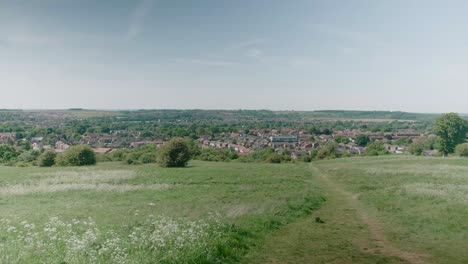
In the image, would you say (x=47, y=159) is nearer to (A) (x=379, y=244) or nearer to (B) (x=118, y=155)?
(B) (x=118, y=155)

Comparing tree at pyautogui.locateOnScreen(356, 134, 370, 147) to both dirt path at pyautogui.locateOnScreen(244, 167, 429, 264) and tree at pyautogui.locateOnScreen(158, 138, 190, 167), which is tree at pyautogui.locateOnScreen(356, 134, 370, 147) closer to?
tree at pyautogui.locateOnScreen(158, 138, 190, 167)

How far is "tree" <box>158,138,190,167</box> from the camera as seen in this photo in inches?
2207

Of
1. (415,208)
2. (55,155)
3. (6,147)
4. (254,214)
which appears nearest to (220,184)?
(254,214)

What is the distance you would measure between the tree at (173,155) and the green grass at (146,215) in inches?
564

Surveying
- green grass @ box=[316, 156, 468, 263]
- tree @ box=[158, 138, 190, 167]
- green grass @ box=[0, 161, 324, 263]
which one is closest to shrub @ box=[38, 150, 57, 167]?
tree @ box=[158, 138, 190, 167]

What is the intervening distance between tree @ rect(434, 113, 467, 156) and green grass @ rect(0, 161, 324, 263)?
175 ft

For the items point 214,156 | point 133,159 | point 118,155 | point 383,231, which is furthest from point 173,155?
point 383,231

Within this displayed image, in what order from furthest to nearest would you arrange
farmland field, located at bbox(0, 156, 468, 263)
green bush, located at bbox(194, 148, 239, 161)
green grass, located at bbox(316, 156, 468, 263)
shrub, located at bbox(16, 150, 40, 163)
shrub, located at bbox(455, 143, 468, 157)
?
1. green bush, located at bbox(194, 148, 239, 161)
2. shrub, located at bbox(16, 150, 40, 163)
3. shrub, located at bbox(455, 143, 468, 157)
4. green grass, located at bbox(316, 156, 468, 263)
5. farmland field, located at bbox(0, 156, 468, 263)

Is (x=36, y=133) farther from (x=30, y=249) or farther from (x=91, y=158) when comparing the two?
(x=30, y=249)

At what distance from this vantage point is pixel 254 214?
19.6 metres

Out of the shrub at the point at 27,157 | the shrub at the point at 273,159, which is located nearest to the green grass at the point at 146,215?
the shrub at the point at 273,159

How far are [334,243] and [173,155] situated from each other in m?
43.8

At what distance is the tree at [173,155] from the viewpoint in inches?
2207

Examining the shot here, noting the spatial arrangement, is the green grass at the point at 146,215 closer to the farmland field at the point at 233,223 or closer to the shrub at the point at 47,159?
the farmland field at the point at 233,223
